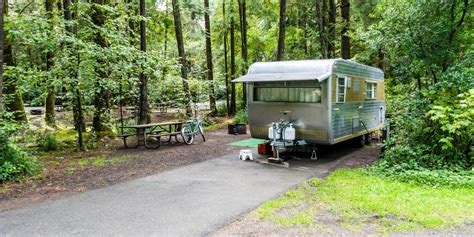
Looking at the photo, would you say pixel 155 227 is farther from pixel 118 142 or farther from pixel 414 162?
pixel 118 142

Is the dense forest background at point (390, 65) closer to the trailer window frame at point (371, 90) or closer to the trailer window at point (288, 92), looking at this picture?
the trailer window frame at point (371, 90)

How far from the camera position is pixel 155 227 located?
407 cm

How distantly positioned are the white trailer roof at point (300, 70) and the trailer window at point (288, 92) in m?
0.31

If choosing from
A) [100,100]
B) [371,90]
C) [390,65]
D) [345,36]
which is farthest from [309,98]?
[100,100]

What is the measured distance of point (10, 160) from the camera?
6316mm

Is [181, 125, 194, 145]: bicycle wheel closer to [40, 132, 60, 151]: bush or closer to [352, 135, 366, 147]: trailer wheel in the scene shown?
[40, 132, 60, 151]: bush

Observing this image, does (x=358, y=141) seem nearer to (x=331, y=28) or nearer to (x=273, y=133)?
(x=273, y=133)

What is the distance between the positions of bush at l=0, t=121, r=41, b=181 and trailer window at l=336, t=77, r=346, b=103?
6.94 meters

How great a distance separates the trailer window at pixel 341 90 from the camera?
26.6 ft

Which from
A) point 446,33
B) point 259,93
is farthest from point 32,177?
point 446,33

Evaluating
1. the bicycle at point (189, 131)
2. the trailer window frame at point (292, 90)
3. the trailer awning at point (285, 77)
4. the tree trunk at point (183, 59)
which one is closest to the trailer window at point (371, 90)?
the trailer window frame at point (292, 90)

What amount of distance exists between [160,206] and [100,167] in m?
3.22

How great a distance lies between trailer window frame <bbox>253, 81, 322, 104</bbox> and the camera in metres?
7.90

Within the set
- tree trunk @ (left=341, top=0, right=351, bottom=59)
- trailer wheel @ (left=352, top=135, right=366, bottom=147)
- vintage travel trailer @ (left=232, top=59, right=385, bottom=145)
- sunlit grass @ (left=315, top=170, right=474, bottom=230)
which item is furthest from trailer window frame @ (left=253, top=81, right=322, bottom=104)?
tree trunk @ (left=341, top=0, right=351, bottom=59)
